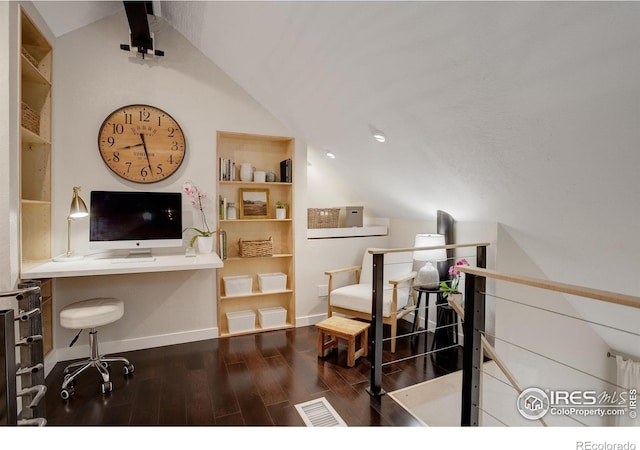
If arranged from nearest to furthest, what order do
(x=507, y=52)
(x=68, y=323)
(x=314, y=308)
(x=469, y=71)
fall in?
(x=507, y=52) < (x=469, y=71) < (x=68, y=323) < (x=314, y=308)

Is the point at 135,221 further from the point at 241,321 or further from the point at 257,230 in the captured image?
the point at 241,321

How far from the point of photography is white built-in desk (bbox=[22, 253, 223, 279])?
229cm

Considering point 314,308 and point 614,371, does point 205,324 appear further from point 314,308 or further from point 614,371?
point 614,371

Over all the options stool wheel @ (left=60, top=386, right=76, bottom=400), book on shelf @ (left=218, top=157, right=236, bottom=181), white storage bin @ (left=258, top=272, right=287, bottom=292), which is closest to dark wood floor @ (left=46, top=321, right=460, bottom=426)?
stool wheel @ (left=60, top=386, right=76, bottom=400)

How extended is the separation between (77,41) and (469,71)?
316 cm

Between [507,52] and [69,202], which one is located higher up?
Result: [507,52]

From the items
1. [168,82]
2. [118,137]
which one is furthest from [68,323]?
[168,82]

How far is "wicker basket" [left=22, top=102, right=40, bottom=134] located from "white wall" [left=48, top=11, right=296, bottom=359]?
215mm

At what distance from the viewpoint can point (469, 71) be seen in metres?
1.80

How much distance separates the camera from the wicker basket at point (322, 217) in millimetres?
4078

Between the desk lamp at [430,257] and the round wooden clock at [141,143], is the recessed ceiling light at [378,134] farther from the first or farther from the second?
the round wooden clock at [141,143]

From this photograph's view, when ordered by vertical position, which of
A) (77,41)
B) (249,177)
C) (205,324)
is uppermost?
(77,41)

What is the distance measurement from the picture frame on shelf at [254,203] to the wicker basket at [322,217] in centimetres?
57
